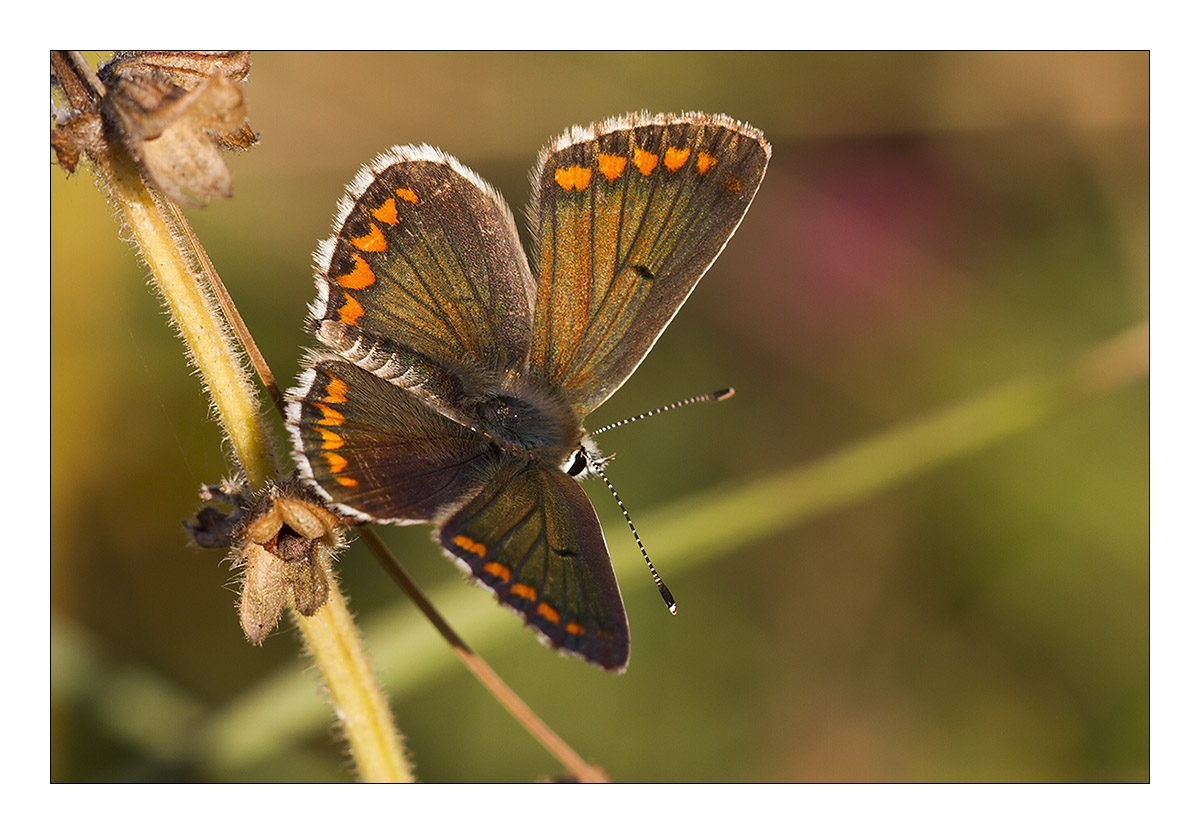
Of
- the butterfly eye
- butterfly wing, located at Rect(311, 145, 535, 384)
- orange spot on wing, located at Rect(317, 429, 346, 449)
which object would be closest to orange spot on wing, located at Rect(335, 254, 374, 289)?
butterfly wing, located at Rect(311, 145, 535, 384)

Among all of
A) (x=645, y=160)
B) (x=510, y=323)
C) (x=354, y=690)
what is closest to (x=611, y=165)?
(x=645, y=160)

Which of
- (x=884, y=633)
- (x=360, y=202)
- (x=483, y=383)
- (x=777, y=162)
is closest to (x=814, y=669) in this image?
(x=884, y=633)

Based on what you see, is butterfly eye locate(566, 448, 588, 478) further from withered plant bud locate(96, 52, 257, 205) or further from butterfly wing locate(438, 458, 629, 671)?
withered plant bud locate(96, 52, 257, 205)

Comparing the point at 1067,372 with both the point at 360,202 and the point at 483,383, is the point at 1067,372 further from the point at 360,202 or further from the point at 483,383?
the point at 360,202

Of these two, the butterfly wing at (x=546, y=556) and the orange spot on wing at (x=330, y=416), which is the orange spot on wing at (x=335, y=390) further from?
the butterfly wing at (x=546, y=556)

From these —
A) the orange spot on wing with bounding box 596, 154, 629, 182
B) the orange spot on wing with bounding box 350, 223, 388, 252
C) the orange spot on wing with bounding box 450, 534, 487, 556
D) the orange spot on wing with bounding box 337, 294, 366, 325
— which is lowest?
the orange spot on wing with bounding box 450, 534, 487, 556

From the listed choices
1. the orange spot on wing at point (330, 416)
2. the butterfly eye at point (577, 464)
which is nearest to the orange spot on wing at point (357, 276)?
the orange spot on wing at point (330, 416)

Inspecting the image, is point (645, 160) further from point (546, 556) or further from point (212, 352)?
point (212, 352)

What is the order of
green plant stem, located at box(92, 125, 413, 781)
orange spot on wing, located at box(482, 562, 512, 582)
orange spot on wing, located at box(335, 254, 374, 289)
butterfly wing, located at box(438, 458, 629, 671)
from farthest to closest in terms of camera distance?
orange spot on wing, located at box(335, 254, 374, 289), orange spot on wing, located at box(482, 562, 512, 582), butterfly wing, located at box(438, 458, 629, 671), green plant stem, located at box(92, 125, 413, 781)
